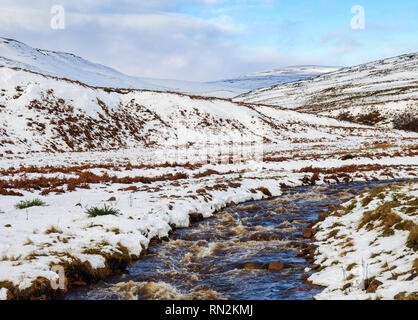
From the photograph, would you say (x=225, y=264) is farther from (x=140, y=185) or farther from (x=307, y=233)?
(x=140, y=185)

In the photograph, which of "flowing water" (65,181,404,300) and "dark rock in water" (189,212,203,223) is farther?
"dark rock in water" (189,212,203,223)

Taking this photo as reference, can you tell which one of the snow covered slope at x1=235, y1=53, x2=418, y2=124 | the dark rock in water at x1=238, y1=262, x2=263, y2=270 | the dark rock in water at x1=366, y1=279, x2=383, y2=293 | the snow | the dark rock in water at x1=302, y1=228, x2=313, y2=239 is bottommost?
the dark rock in water at x1=238, y1=262, x2=263, y2=270

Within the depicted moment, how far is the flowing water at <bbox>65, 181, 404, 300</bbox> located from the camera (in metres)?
7.49

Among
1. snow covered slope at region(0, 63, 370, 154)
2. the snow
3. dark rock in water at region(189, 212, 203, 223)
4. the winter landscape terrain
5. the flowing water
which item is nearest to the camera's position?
the snow

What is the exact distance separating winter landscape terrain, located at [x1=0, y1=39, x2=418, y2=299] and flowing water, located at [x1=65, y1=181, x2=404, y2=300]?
555mm

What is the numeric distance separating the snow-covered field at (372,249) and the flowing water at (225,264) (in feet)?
2.16

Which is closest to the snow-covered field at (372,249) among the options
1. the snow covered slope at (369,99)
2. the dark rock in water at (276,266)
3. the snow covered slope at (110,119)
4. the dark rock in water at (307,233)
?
the dark rock in water at (307,233)

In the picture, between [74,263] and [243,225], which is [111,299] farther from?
[243,225]

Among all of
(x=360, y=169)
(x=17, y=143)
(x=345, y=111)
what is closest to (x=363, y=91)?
(x=345, y=111)

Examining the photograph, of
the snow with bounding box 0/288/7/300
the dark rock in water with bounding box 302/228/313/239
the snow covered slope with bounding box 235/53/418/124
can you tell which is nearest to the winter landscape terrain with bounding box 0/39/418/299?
the snow with bounding box 0/288/7/300

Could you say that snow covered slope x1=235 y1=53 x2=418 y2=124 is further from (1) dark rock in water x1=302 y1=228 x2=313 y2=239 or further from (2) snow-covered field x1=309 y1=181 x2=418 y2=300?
(1) dark rock in water x1=302 y1=228 x2=313 y2=239

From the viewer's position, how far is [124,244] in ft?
32.5

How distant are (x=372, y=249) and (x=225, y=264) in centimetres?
385

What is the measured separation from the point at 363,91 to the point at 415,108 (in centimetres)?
7031
